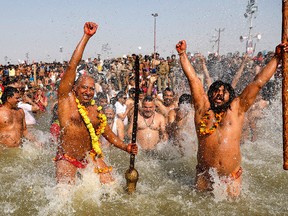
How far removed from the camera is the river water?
3.89 metres

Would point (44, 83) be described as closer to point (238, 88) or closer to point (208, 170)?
point (238, 88)

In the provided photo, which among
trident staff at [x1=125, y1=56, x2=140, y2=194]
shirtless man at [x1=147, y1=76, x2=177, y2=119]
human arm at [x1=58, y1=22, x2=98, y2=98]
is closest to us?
human arm at [x1=58, y1=22, x2=98, y2=98]

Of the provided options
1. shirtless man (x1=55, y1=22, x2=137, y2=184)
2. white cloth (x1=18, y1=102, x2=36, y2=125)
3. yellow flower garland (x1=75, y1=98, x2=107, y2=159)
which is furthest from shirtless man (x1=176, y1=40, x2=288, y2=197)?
white cloth (x1=18, y1=102, x2=36, y2=125)

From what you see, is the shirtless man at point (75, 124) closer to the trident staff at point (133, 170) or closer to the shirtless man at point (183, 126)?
the trident staff at point (133, 170)

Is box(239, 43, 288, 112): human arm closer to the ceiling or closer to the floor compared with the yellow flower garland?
closer to the ceiling

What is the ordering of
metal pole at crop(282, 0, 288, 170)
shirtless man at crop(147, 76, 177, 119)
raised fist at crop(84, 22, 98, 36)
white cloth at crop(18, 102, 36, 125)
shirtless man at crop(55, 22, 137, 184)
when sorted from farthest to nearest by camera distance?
white cloth at crop(18, 102, 36, 125), shirtless man at crop(147, 76, 177, 119), shirtless man at crop(55, 22, 137, 184), raised fist at crop(84, 22, 98, 36), metal pole at crop(282, 0, 288, 170)

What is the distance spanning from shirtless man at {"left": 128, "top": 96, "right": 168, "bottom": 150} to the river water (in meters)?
0.23

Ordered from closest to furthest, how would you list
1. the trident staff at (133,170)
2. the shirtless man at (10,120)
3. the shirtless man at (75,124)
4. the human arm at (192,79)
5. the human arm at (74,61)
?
the human arm at (74,61) → the shirtless man at (75,124) → the human arm at (192,79) → the trident staff at (133,170) → the shirtless man at (10,120)

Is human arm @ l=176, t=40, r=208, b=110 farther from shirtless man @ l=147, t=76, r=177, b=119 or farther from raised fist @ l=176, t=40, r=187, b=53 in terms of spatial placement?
shirtless man @ l=147, t=76, r=177, b=119

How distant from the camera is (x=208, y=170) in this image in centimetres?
390

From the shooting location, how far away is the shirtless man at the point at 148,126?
6.25m

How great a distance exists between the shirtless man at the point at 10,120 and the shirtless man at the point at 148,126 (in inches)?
82.8

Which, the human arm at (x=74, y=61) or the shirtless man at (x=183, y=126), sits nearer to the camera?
the human arm at (x=74, y=61)

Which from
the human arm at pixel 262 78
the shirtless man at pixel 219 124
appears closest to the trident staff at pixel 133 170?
the shirtless man at pixel 219 124
